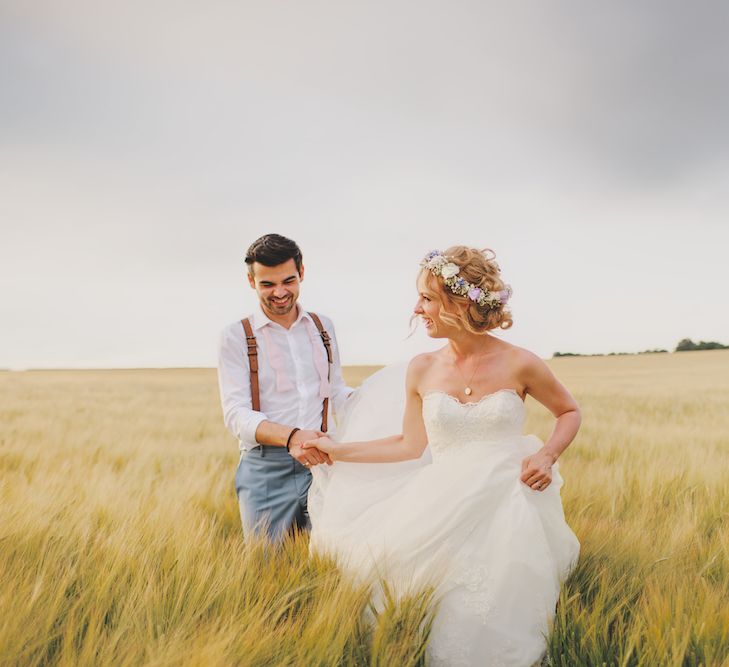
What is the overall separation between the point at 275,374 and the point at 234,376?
8.9 inches

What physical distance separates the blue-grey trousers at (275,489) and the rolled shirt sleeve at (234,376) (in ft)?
0.41

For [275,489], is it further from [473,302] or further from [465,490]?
[473,302]

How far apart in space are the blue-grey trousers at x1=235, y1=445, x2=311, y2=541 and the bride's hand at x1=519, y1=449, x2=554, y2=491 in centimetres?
142

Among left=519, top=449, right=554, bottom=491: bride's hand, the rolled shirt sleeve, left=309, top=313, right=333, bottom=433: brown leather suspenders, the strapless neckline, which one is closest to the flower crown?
the strapless neckline

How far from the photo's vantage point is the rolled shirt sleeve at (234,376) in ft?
11.3

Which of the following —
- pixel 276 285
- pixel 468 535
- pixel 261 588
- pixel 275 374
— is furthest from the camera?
pixel 275 374

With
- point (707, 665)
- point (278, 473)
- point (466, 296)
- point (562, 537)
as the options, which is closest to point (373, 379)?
point (278, 473)

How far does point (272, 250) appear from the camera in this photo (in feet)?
10.8

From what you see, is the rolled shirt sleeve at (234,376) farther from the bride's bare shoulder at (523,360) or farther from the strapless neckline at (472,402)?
the bride's bare shoulder at (523,360)

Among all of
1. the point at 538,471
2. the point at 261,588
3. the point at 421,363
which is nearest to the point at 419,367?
the point at 421,363

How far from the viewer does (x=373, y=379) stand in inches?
141

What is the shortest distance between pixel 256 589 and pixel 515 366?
1293 millimetres

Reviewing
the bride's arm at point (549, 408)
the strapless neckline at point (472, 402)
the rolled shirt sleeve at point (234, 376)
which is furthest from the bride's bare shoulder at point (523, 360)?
the rolled shirt sleeve at point (234, 376)

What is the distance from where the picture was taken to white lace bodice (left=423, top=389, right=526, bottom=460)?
2.57 metres
